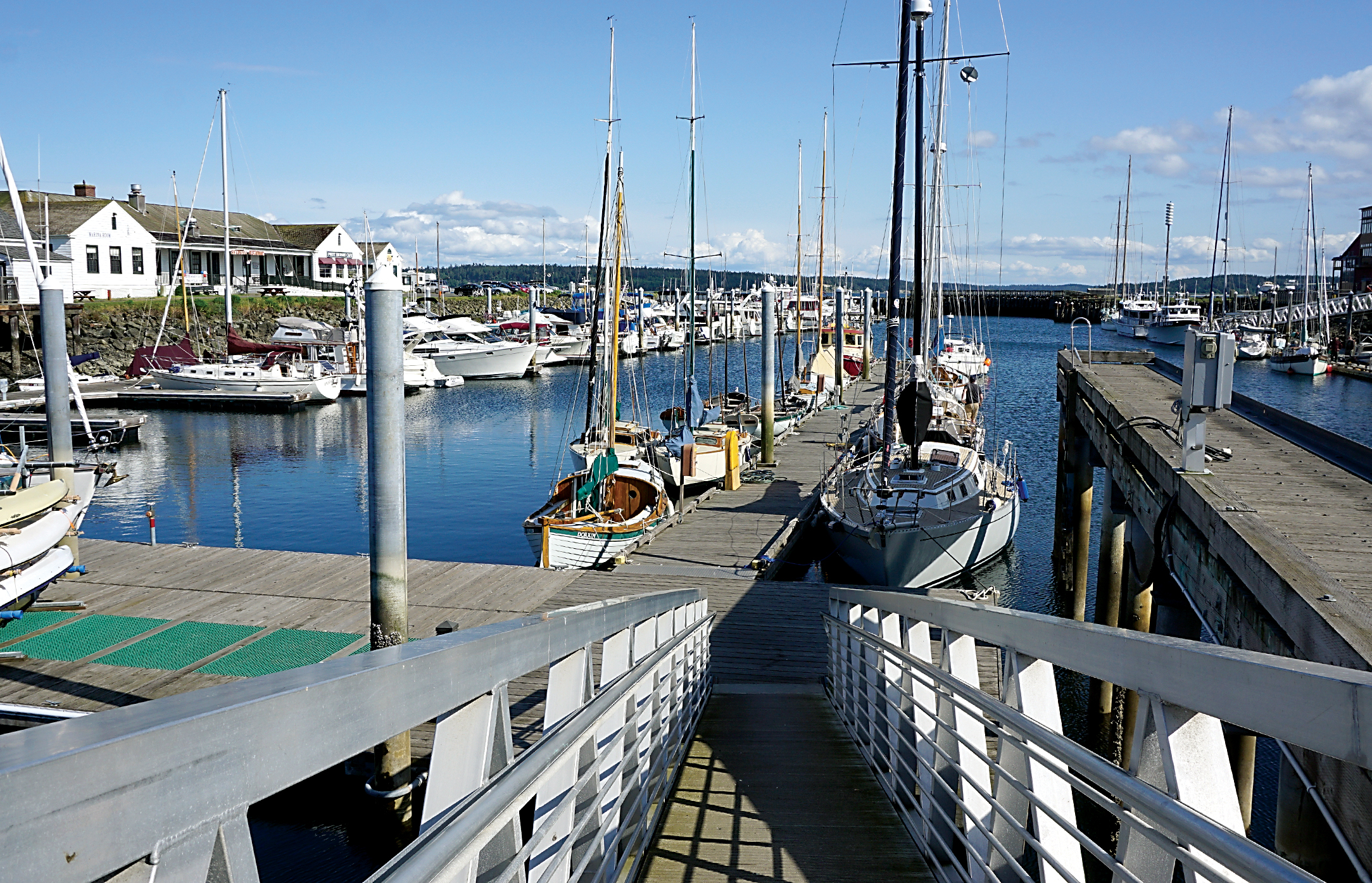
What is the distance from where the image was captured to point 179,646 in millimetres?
10938

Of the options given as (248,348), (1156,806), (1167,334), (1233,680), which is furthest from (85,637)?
(1167,334)

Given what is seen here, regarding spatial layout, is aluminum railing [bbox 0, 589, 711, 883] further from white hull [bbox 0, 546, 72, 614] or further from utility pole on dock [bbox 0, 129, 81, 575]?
utility pole on dock [bbox 0, 129, 81, 575]

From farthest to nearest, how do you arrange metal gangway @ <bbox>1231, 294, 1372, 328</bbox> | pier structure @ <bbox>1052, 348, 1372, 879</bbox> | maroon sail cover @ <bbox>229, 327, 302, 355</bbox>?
1. metal gangway @ <bbox>1231, 294, 1372, 328</bbox>
2. maroon sail cover @ <bbox>229, 327, 302, 355</bbox>
3. pier structure @ <bbox>1052, 348, 1372, 879</bbox>

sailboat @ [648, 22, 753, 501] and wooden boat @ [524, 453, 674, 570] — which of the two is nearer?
wooden boat @ [524, 453, 674, 570]

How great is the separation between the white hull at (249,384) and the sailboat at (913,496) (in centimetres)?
3261

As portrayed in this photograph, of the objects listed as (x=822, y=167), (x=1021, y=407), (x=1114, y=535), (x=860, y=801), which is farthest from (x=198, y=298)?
(x=860, y=801)

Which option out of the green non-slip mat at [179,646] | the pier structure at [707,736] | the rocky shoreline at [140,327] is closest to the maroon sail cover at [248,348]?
the rocky shoreline at [140,327]

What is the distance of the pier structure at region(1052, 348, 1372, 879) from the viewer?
5.25m

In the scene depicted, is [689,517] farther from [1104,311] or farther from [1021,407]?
[1104,311]

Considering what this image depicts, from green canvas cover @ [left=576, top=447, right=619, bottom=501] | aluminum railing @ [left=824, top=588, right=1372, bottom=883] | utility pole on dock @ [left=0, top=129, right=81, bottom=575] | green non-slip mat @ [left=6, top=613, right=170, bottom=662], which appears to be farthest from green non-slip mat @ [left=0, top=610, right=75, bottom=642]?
aluminum railing @ [left=824, top=588, right=1372, bottom=883]

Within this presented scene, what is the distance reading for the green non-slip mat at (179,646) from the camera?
10.5 meters

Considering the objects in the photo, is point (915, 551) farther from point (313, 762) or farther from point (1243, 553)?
point (313, 762)

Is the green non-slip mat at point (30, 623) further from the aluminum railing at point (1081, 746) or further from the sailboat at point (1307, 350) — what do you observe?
the sailboat at point (1307, 350)

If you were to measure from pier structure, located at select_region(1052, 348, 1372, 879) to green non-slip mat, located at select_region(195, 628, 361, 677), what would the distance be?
25.6 feet
